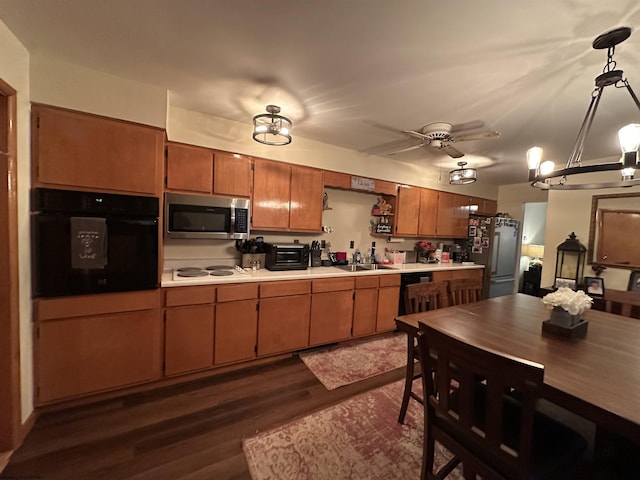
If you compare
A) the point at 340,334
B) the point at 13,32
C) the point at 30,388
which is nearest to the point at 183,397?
the point at 30,388

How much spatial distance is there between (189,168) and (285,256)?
1.34 meters

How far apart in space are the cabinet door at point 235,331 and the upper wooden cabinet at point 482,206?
4.29 metres

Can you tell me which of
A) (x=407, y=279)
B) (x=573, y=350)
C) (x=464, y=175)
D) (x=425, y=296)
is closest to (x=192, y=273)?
(x=425, y=296)

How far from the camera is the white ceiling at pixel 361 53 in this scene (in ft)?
4.23

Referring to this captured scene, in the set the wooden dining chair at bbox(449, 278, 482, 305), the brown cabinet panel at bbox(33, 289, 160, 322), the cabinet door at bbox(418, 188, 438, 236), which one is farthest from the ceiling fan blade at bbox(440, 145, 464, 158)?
the brown cabinet panel at bbox(33, 289, 160, 322)

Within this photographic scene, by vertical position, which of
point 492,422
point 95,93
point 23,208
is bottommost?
point 492,422

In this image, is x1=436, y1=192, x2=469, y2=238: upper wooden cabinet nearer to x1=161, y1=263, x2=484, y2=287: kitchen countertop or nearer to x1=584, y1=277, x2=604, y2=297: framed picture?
x1=161, y1=263, x2=484, y2=287: kitchen countertop

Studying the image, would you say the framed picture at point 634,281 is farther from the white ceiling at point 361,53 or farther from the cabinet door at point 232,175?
the cabinet door at point 232,175

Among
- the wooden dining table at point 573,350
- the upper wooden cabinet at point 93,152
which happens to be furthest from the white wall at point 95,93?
the wooden dining table at point 573,350

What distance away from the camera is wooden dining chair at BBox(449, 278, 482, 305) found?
241 cm

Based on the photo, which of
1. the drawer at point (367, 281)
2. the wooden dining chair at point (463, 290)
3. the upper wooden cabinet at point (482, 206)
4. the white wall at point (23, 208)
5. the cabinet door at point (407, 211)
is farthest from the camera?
the upper wooden cabinet at point (482, 206)

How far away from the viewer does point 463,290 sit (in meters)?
2.47

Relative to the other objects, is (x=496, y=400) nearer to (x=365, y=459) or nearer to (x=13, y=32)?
(x=365, y=459)

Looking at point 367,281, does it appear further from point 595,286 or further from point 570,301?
point 595,286
